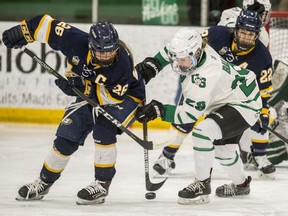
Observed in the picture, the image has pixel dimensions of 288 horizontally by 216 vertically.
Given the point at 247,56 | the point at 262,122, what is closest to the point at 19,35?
the point at 247,56

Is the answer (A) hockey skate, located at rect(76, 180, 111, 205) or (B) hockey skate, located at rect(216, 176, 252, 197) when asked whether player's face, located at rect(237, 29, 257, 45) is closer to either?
(B) hockey skate, located at rect(216, 176, 252, 197)

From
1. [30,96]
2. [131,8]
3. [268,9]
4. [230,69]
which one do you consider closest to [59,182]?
[230,69]

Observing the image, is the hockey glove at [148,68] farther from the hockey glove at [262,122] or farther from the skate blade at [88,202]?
the hockey glove at [262,122]

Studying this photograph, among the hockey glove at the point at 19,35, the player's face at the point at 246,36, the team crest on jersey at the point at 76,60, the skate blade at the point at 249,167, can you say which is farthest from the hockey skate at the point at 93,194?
the skate blade at the point at 249,167

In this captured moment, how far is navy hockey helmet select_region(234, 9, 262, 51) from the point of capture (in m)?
5.07

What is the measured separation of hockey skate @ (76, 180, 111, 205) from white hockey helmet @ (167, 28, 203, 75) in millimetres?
Answer: 685

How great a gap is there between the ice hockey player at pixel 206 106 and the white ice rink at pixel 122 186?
192mm

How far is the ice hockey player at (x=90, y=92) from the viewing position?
4.29 meters

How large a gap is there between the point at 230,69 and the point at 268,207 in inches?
28.4

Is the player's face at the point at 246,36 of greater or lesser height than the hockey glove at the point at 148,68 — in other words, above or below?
above

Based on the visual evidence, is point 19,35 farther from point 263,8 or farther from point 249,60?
point 263,8

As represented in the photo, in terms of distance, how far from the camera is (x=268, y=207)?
14.6ft

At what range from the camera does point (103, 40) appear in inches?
164

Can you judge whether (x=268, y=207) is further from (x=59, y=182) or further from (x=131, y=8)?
(x=131, y=8)
